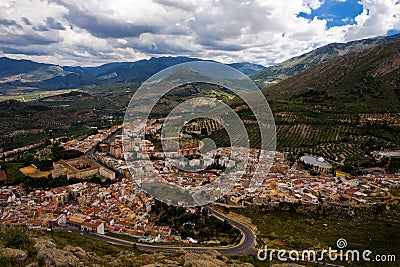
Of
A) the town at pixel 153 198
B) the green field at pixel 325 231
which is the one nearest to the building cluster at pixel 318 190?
the town at pixel 153 198

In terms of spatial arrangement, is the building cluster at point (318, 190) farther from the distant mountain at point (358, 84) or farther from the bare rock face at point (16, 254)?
the distant mountain at point (358, 84)

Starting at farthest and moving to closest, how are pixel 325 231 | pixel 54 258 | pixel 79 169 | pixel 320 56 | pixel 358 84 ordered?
pixel 320 56, pixel 358 84, pixel 79 169, pixel 325 231, pixel 54 258

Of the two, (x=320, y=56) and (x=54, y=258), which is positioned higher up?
(x=320, y=56)

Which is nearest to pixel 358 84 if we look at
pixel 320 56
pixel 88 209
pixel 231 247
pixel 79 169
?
pixel 79 169

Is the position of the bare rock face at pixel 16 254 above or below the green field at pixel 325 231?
above

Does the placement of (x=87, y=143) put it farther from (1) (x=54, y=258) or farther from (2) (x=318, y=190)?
(1) (x=54, y=258)

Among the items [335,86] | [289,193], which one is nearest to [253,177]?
[289,193]

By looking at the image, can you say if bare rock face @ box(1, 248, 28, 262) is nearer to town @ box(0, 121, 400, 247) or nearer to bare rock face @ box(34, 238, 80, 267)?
bare rock face @ box(34, 238, 80, 267)

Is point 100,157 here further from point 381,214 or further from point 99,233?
point 381,214

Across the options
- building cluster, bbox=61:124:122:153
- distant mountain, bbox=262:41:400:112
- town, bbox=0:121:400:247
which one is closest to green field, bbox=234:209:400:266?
town, bbox=0:121:400:247
